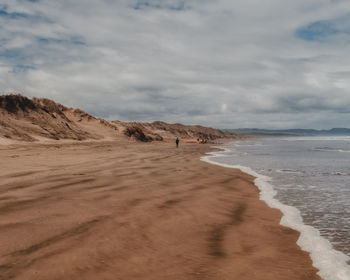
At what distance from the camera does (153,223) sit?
470cm

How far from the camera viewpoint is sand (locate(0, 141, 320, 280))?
3.07m

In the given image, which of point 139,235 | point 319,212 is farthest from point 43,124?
point 319,212

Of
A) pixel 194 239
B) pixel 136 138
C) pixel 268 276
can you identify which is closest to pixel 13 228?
pixel 194 239

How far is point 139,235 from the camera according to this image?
13.5ft

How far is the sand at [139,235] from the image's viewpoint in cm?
307

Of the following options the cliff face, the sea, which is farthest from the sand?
the cliff face

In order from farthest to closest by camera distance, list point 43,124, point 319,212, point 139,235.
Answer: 1. point 43,124
2. point 319,212
3. point 139,235

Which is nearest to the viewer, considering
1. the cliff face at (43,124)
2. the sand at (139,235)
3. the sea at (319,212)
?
the sand at (139,235)

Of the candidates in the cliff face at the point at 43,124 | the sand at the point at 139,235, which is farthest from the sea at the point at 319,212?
the cliff face at the point at 43,124

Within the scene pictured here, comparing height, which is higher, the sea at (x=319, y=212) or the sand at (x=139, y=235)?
the sand at (x=139, y=235)

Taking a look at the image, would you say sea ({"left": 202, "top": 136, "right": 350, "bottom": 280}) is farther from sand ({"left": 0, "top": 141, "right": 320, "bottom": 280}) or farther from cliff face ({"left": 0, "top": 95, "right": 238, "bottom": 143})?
cliff face ({"left": 0, "top": 95, "right": 238, "bottom": 143})

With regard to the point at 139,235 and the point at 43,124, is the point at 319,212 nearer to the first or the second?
the point at 139,235

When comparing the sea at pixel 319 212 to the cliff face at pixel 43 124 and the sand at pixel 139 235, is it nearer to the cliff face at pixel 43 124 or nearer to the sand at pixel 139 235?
the sand at pixel 139 235

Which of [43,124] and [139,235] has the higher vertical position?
[43,124]
